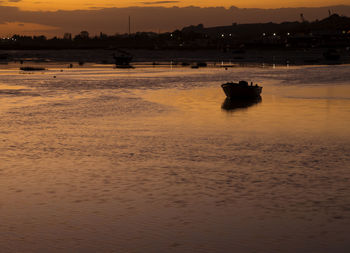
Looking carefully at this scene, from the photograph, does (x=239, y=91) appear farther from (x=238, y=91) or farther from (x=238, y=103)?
(x=238, y=103)

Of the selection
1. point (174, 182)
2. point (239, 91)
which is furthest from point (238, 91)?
point (174, 182)

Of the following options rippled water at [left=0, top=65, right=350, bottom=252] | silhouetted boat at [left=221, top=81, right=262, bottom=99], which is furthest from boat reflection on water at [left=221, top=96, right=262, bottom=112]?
rippled water at [left=0, top=65, right=350, bottom=252]

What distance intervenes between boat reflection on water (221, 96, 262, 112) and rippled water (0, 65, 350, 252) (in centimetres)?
518

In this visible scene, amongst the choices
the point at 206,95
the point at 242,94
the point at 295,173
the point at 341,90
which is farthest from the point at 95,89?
the point at 295,173

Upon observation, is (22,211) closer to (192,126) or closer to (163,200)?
(163,200)

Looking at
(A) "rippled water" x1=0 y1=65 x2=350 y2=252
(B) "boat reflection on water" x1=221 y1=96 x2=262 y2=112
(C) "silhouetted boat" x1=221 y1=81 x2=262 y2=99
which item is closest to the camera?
(A) "rippled water" x1=0 y1=65 x2=350 y2=252

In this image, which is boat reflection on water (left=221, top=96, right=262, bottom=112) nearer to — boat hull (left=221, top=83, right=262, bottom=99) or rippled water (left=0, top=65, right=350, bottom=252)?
boat hull (left=221, top=83, right=262, bottom=99)

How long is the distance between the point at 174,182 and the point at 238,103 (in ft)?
99.8

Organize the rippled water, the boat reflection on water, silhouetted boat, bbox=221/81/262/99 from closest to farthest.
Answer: the rippled water
the boat reflection on water
silhouetted boat, bbox=221/81/262/99

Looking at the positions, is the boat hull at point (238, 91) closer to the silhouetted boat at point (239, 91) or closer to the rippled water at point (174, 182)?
the silhouetted boat at point (239, 91)

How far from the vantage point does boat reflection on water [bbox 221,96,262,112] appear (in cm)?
4481

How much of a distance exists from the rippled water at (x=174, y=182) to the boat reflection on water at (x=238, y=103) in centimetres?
518

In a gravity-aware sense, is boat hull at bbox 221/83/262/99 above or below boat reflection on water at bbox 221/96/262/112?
above

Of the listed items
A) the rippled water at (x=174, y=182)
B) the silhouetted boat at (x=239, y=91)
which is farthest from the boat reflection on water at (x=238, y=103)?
the rippled water at (x=174, y=182)
